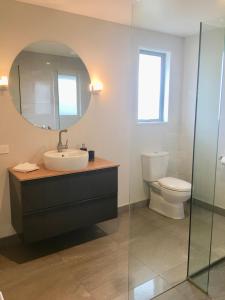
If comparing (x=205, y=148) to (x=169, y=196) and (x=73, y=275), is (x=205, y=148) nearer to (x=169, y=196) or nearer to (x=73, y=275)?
(x=169, y=196)

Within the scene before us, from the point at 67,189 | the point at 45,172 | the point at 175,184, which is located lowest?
the point at 175,184

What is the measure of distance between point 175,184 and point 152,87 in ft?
4.09

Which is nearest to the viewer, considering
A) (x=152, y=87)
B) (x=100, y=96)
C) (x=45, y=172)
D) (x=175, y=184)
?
(x=45, y=172)

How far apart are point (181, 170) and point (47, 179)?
1870 mm

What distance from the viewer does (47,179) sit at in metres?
2.39

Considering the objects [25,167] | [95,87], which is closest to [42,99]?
[95,87]

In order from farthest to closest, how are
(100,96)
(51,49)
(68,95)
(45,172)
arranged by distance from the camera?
(100,96), (68,95), (51,49), (45,172)

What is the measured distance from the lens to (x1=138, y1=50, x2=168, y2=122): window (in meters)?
3.28

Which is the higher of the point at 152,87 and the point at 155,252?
the point at 152,87

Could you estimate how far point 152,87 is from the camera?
3.36 m

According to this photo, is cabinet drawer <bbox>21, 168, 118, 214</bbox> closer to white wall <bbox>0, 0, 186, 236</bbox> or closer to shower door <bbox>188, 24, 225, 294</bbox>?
white wall <bbox>0, 0, 186, 236</bbox>

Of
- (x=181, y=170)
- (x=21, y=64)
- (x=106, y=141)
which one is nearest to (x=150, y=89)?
(x=106, y=141)

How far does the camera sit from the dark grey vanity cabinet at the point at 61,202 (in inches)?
92.0

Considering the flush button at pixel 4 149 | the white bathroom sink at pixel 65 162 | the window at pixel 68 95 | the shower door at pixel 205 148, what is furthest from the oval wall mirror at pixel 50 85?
the shower door at pixel 205 148
